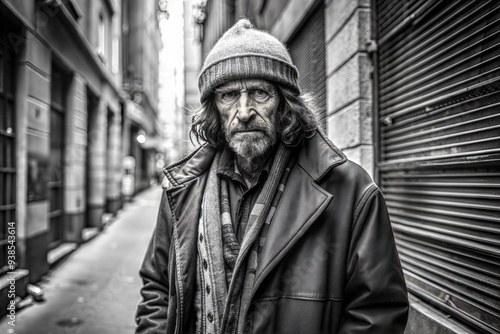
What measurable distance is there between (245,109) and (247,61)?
9.3 inches

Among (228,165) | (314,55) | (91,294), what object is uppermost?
(314,55)

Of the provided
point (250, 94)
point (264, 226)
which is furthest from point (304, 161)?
point (250, 94)

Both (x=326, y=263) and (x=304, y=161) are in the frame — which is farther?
(x=304, y=161)

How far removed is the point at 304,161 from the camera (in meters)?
1.69

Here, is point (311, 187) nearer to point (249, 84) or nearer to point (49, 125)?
point (249, 84)

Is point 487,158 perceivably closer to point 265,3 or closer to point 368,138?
point 368,138

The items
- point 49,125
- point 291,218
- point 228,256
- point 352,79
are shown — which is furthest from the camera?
point 49,125

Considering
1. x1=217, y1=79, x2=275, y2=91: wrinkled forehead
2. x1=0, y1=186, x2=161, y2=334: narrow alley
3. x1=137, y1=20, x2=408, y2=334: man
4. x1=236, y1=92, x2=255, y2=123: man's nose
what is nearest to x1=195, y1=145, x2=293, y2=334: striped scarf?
x1=137, y1=20, x2=408, y2=334: man

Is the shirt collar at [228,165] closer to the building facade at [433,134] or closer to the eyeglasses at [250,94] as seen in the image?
the eyeglasses at [250,94]

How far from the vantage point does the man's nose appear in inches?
71.4

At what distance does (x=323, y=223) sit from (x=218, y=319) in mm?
609

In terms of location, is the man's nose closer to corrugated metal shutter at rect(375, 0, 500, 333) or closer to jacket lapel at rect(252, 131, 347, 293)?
jacket lapel at rect(252, 131, 347, 293)

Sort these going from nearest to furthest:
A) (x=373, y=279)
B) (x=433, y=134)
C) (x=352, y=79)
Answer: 1. (x=373, y=279)
2. (x=433, y=134)
3. (x=352, y=79)

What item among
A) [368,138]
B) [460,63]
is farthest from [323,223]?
[368,138]
